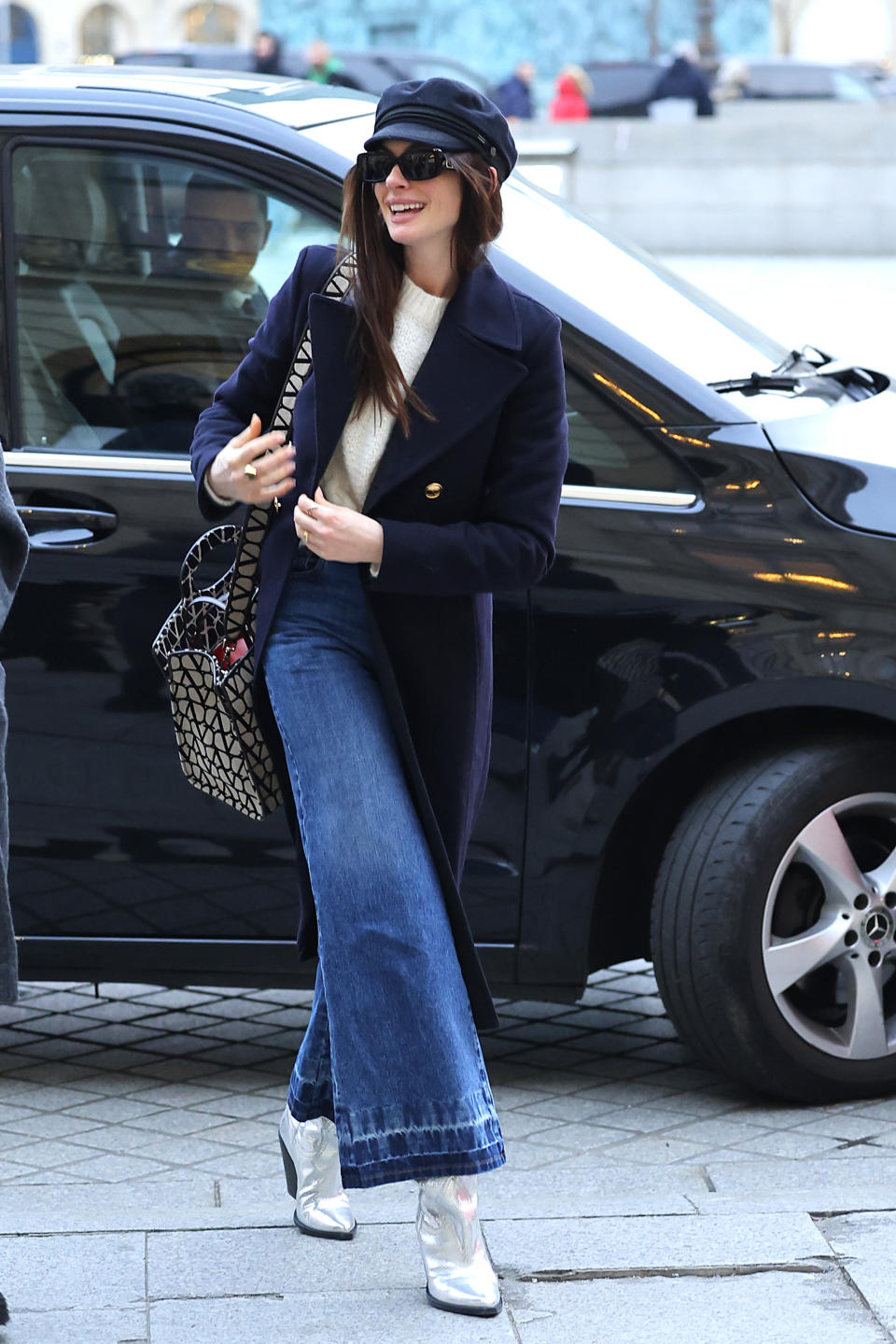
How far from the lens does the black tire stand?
3740 millimetres

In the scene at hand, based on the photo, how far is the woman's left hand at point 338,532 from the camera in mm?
2715

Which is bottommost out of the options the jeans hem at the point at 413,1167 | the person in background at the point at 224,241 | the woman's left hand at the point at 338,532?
the jeans hem at the point at 413,1167

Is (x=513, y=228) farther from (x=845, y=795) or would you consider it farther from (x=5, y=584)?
(x=5, y=584)

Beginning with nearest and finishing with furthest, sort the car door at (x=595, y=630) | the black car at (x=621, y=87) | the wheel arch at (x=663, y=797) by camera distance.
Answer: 1. the car door at (x=595, y=630)
2. the wheel arch at (x=663, y=797)
3. the black car at (x=621, y=87)

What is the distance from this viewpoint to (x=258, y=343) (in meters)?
3.01

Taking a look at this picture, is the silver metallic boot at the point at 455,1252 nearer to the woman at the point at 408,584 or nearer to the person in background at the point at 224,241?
the woman at the point at 408,584

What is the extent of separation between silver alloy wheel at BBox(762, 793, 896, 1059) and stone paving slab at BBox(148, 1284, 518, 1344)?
1.15 m

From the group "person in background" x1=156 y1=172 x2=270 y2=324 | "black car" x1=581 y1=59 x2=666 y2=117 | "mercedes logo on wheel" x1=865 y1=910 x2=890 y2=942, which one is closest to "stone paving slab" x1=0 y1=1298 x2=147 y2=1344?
"mercedes logo on wheel" x1=865 y1=910 x2=890 y2=942

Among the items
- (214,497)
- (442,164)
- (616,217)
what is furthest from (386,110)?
(616,217)

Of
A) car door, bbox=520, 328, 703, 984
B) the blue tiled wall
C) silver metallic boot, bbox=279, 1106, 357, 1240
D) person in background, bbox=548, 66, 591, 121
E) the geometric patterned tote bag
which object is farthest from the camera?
the blue tiled wall

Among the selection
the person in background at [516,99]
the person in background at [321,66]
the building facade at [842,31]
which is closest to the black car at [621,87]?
the person in background at [516,99]

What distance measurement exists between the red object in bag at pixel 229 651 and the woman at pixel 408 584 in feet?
0.31

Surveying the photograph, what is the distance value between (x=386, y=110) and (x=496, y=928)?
161 centimetres

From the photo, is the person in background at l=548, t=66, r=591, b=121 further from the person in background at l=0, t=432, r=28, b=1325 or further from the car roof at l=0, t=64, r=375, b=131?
the person in background at l=0, t=432, r=28, b=1325
